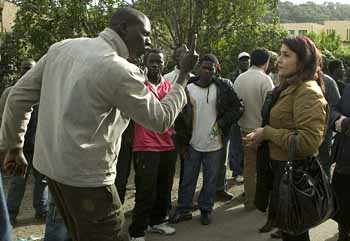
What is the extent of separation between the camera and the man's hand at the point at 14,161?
302cm

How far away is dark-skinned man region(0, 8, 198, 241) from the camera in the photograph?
2570 millimetres

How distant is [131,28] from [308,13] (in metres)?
92.5

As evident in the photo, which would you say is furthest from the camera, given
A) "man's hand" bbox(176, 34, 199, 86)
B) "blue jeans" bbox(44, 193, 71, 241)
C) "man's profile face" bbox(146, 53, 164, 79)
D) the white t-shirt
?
the white t-shirt

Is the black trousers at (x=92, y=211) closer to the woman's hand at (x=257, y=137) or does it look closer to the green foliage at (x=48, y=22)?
the woman's hand at (x=257, y=137)

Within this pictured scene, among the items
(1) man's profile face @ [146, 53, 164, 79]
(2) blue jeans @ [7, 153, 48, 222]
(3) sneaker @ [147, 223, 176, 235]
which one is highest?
(1) man's profile face @ [146, 53, 164, 79]

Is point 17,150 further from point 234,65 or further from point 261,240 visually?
point 234,65

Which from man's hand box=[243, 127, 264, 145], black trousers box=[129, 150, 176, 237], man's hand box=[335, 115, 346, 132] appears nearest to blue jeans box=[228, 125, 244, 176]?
black trousers box=[129, 150, 176, 237]

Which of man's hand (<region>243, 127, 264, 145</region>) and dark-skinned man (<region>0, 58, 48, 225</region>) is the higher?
man's hand (<region>243, 127, 264, 145</region>)

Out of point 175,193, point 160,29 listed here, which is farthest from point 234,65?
point 175,193

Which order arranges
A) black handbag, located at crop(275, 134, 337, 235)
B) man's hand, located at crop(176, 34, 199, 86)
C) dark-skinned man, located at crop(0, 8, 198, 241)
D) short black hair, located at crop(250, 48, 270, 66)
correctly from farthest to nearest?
1. short black hair, located at crop(250, 48, 270, 66)
2. black handbag, located at crop(275, 134, 337, 235)
3. man's hand, located at crop(176, 34, 199, 86)
4. dark-skinned man, located at crop(0, 8, 198, 241)

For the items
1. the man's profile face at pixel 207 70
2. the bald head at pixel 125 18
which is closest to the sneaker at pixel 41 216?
the man's profile face at pixel 207 70

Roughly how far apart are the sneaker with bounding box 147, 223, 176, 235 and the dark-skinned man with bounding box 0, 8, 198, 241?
230 centimetres

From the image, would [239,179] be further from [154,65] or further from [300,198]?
[300,198]

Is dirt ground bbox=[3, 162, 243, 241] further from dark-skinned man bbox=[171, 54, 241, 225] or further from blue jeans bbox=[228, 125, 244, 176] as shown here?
dark-skinned man bbox=[171, 54, 241, 225]
